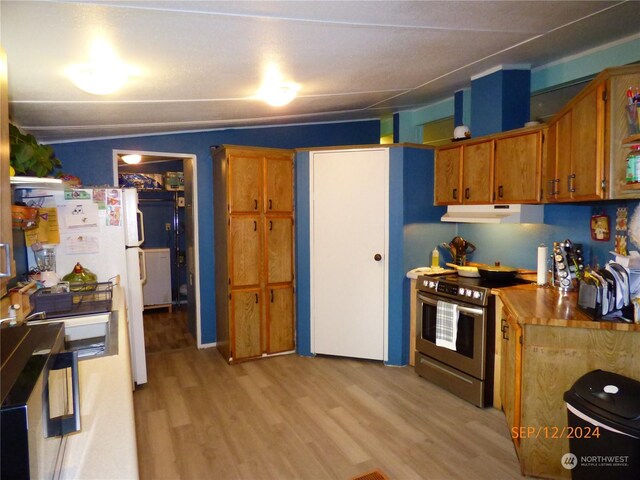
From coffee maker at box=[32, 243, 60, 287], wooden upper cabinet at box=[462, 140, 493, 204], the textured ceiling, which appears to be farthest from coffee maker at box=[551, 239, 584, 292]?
coffee maker at box=[32, 243, 60, 287]

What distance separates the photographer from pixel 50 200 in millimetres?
3051

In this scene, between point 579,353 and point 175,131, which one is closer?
point 579,353

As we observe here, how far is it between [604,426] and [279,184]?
10.4 feet

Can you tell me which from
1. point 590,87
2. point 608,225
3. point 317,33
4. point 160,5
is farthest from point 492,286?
point 160,5

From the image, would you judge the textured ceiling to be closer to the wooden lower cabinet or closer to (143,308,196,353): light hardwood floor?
the wooden lower cabinet

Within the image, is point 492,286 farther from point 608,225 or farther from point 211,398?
point 211,398

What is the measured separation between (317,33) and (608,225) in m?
2.28

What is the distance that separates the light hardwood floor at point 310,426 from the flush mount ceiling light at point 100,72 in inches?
84.2

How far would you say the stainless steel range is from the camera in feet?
9.92

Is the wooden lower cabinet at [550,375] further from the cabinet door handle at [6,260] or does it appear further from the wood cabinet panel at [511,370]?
the cabinet door handle at [6,260]

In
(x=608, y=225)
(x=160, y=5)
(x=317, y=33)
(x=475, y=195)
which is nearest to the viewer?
(x=160, y=5)

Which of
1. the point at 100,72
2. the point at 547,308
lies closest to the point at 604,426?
the point at 547,308

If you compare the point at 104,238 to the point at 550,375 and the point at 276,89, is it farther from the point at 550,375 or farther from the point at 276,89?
the point at 550,375

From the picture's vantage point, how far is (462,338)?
3.19m
